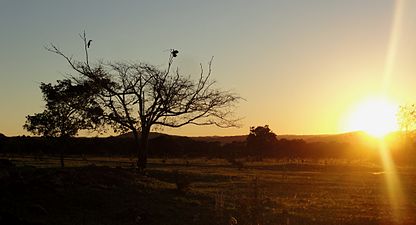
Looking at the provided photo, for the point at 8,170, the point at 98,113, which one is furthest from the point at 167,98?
the point at 8,170

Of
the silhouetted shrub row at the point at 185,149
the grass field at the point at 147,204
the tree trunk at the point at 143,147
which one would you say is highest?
the silhouetted shrub row at the point at 185,149

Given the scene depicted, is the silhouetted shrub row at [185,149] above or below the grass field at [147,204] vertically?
above

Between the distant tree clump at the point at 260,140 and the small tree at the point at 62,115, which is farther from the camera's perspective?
the distant tree clump at the point at 260,140

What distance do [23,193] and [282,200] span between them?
11.6m

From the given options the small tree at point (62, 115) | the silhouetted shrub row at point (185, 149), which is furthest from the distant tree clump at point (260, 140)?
the small tree at point (62, 115)

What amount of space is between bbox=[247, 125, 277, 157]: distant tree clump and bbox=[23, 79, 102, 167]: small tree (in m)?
50.1

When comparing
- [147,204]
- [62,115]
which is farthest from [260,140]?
[147,204]

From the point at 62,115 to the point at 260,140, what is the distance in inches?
Result: 2248

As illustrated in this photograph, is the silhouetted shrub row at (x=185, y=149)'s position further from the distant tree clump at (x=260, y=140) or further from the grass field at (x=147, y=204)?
the grass field at (x=147, y=204)

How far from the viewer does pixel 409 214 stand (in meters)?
21.5

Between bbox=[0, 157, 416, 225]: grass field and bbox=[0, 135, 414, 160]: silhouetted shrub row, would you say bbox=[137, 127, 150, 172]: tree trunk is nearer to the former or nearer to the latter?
bbox=[0, 157, 416, 225]: grass field

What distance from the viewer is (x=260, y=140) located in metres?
99.9

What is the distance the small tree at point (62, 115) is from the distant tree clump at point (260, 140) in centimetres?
5008

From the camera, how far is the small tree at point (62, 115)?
36.5 m
